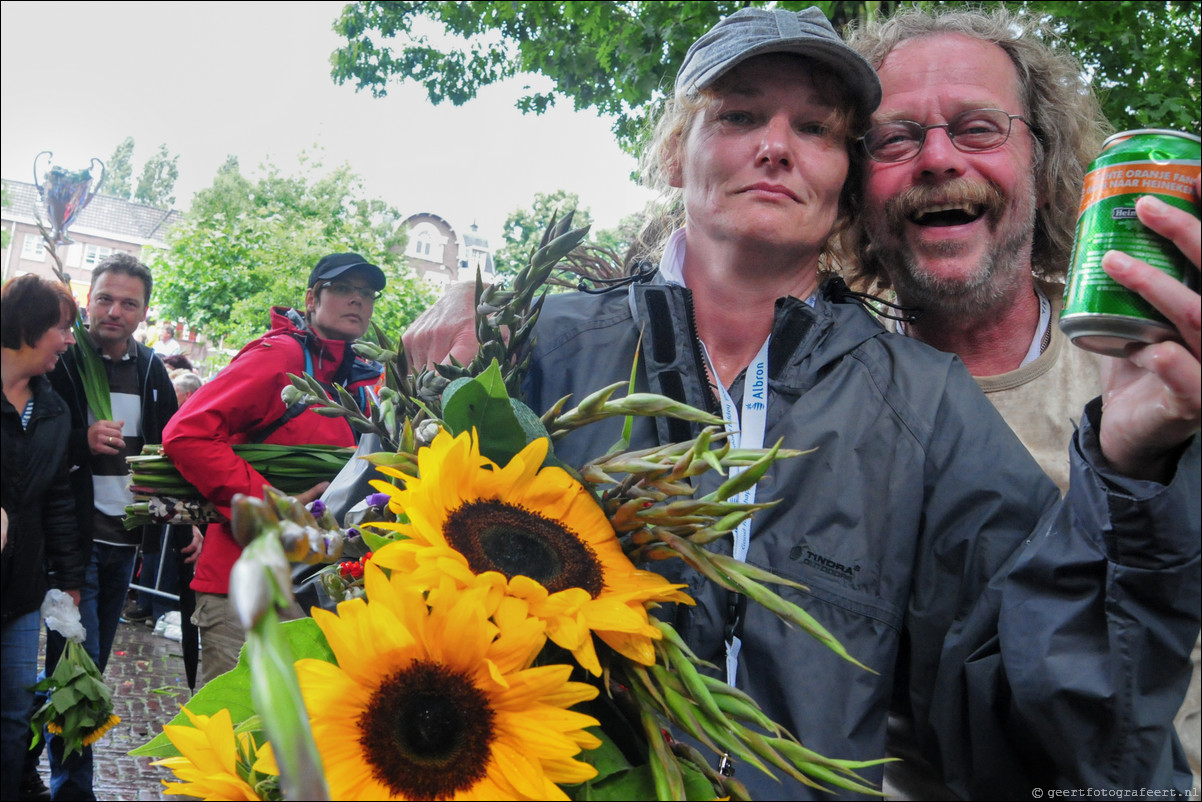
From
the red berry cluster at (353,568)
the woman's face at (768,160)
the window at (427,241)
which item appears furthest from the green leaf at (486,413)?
the window at (427,241)

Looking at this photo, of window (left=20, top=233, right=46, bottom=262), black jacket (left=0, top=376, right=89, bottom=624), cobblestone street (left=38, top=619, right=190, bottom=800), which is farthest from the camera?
window (left=20, top=233, right=46, bottom=262)

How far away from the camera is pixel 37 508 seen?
471 cm

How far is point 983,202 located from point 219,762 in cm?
220

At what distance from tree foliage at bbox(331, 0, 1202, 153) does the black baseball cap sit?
1717 mm

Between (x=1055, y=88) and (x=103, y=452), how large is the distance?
15.8ft

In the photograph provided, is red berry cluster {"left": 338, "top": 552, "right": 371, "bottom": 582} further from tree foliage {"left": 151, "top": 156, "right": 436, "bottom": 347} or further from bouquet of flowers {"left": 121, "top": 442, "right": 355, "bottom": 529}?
tree foliage {"left": 151, "top": 156, "right": 436, "bottom": 347}

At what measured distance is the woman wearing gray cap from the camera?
1.44 m

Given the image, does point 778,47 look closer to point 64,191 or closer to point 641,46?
point 641,46

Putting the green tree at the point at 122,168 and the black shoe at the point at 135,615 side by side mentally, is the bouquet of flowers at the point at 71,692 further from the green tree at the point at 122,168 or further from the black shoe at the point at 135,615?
the green tree at the point at 122,168

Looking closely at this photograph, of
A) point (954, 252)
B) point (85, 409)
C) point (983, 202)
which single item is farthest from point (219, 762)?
point (85, 409)

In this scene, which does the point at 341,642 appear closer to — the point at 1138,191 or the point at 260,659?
the point at 260,659

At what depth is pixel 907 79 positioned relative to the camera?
257 cm

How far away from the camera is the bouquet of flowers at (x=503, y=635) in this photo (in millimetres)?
937

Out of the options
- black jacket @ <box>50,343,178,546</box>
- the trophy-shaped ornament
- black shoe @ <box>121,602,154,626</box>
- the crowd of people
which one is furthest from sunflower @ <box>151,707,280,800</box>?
black shoe @ <box>121,602,154,626</box>
